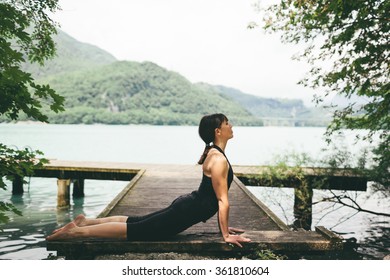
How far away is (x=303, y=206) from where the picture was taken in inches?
552

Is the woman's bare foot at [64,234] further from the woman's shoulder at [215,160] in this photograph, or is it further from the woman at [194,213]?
the woman's shoulder at [215,160]

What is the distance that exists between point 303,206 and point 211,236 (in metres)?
9.84

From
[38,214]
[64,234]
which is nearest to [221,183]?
[64,234]

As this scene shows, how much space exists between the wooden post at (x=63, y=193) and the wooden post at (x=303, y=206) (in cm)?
911

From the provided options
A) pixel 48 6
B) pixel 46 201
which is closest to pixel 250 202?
pixel 48 6

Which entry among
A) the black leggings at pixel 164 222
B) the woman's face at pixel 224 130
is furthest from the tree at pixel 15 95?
the woman's face at pixel 224 130

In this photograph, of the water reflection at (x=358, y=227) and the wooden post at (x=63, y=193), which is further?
the wooden post at (x=63, y=193)

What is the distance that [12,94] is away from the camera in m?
3.72

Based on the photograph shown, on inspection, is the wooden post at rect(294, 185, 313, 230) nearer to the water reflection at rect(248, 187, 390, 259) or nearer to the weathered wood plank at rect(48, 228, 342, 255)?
the water reflection at rect(248, 187, 390, 259)

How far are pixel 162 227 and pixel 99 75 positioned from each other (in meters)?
189

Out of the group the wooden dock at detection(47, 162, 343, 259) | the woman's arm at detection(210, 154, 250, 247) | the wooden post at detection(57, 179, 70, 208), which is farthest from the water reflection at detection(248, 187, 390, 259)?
the woman's arm at detection(210, 154, 250, 247)

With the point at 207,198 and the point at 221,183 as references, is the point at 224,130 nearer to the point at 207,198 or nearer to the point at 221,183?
the point at 221,183

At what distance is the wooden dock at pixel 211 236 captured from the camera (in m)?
4.52
